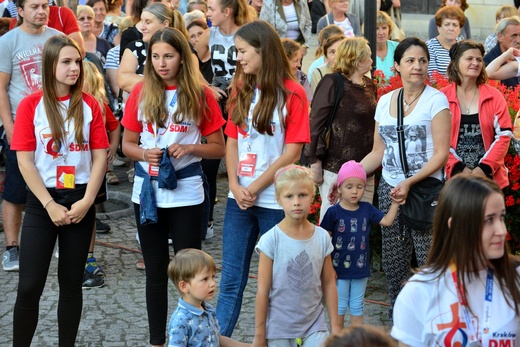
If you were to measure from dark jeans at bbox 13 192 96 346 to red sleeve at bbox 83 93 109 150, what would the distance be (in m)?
0.39

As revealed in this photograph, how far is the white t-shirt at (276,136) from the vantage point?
18.1ft

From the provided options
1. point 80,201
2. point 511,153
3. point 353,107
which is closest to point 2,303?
point 80,201

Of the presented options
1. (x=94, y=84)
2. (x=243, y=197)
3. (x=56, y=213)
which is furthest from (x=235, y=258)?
(x=94, y=84)

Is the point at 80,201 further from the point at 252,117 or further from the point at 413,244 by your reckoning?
the point at 413,244

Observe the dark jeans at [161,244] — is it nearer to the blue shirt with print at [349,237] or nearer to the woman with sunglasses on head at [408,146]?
the blue shirt with print at [349,237]

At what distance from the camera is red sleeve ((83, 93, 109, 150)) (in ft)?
18.7

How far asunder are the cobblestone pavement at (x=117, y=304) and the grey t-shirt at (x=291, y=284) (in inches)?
48.3

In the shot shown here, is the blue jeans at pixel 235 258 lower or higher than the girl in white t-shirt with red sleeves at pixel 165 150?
lower

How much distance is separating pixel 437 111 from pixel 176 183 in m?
1.68

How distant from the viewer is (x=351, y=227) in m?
5.91

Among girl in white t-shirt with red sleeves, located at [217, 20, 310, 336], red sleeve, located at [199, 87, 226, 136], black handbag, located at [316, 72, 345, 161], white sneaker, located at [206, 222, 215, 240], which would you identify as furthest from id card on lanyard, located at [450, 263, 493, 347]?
white sneaker, located at [206, 222, 215, 240]

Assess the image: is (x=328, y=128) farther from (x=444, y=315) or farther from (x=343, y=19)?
(x=343, y=19)

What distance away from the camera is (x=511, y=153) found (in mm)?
7055

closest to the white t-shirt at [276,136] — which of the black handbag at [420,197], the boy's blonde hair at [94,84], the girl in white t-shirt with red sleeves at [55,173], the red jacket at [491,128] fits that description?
the black handbag at [420,197]
